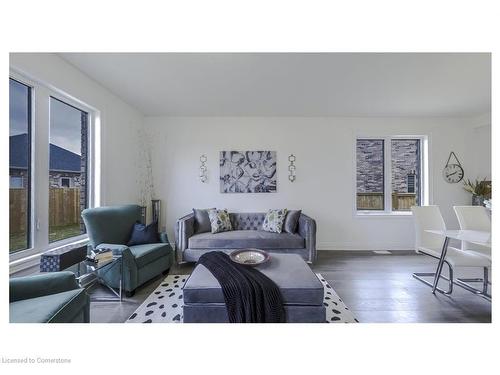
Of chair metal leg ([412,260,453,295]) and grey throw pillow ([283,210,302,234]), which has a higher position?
grey throw pillow ([283,210,302,234])

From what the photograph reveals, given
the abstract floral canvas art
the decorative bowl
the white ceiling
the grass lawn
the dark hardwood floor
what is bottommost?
the dark hardwood floor

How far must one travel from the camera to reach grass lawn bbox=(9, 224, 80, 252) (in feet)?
5.90

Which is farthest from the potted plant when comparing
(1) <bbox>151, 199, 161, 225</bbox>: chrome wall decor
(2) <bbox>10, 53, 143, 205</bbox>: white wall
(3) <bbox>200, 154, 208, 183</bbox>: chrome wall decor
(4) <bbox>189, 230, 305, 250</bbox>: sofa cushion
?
(2) <bbox>10, 53, 143, 205</bbox>: white wall

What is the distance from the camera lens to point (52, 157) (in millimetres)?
2143

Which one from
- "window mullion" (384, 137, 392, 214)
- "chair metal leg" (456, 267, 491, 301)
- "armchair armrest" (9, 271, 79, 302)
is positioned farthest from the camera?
"window mullion" (384, 137, 392, 214)

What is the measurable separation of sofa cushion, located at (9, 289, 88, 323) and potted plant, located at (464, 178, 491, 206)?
573 cm

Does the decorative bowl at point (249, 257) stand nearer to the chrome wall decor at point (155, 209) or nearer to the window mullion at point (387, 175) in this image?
the chrome wall decor at point (155, 209)

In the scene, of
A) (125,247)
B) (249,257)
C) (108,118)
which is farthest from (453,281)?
(108,118)

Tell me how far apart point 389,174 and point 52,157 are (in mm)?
5233

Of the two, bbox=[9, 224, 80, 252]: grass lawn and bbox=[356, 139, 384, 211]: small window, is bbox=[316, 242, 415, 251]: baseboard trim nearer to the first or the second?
bbox=[356, 139, 384, 211]: small window
